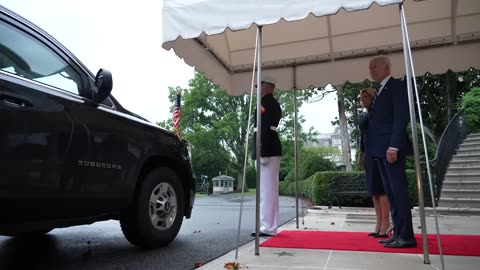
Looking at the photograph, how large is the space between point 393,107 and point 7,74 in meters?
3.33

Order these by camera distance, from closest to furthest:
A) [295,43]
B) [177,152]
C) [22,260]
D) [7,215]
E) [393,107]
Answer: [7,215]
[22,260]
[393,107]
[177,152]
[295,43]

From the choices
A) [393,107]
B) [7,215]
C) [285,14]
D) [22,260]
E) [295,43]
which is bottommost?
[22,260]

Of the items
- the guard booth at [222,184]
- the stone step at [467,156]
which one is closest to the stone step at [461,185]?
the stone step at [467,156]

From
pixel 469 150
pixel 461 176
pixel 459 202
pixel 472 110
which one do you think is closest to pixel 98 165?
pixel 459 202

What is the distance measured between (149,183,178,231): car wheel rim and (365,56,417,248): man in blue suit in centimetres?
212

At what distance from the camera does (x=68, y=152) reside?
322 centimetres

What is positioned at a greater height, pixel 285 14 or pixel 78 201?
pixel 285 14

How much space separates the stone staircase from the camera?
9398 mm

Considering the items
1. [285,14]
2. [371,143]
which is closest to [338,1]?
[285,14]

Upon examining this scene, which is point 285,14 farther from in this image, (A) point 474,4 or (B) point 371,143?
(A) point 474,4

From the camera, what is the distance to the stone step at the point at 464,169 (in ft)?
35.9

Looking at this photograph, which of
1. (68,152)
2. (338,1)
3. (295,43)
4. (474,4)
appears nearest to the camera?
(68,152)

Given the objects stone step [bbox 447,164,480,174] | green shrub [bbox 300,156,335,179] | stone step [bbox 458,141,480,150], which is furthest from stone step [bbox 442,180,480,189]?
green shrub [bbox 300,156,335,179]

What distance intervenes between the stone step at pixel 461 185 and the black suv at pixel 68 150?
8.12 meters
